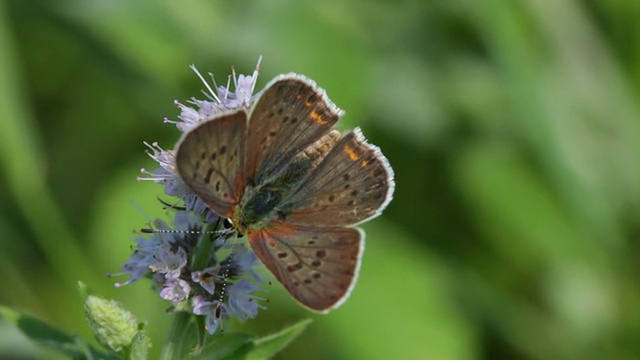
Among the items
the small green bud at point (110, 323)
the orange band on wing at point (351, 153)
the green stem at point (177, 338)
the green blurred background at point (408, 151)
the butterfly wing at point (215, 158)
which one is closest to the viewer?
the butterfly wing at point (215, 158)

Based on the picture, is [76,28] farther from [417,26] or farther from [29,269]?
[417,26]

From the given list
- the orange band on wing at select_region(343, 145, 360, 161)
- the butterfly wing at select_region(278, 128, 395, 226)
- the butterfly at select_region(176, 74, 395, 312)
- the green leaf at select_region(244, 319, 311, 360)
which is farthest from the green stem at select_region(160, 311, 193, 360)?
the orange band on wing at select_region(343, 145, 360, 161)

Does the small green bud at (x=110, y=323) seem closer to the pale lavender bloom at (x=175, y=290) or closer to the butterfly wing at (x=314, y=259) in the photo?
the pale lavender bloom at (x=175, y=290)

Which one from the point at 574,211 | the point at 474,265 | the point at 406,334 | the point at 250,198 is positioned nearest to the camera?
the point at 250,198

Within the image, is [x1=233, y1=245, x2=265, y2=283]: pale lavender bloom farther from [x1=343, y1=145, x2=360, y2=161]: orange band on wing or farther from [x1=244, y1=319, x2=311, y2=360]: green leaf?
[x1=343, y1=145, x2=360, y2=161]: orange band on wing

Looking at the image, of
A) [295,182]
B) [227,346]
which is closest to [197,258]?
[227,346]

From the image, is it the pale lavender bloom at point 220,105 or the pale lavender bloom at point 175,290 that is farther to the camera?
the pale lavender bloom at point 220,105

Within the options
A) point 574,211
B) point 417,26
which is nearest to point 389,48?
point 417,26

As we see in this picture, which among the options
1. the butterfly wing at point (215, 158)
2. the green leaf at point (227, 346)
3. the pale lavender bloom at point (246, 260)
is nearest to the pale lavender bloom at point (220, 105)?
the butterfly wing at point (215, 158)
